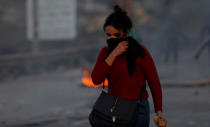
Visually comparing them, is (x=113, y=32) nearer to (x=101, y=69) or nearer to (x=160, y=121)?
(x=101, y=69)

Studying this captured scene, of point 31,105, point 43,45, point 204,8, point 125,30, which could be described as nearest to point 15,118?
point 31,105

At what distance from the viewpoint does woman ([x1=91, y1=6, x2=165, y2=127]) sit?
126 inches

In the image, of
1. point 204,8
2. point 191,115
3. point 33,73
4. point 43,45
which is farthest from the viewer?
point 204,8

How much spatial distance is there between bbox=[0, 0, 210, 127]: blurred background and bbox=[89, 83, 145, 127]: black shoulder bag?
895mm

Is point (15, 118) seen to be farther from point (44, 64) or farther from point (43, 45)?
point (43, 45)

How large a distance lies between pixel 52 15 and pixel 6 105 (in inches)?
344

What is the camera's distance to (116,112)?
3209 millimetres

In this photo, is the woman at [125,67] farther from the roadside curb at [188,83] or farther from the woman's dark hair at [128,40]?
the roadside curb at [188,83]

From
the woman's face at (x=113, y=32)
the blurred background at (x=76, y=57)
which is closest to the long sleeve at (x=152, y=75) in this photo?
the woman's face at (x=113, y=32)

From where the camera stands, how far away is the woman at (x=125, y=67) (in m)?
3.20

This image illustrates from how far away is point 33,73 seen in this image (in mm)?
16609

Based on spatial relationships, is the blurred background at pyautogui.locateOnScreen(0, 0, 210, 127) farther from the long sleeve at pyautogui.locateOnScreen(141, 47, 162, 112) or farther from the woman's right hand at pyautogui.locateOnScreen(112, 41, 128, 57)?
the long sleeve at pyautogui.locateOnScreen(141, 47, 162, 112)

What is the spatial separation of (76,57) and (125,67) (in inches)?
618

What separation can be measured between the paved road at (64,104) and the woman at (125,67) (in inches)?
144
